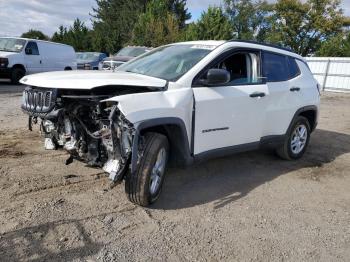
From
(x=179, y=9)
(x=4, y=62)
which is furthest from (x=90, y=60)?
(x=179, y=9)

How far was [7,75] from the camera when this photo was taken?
1664 cm

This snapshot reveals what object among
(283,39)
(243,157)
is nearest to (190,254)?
(243,157)

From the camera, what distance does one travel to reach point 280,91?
20.1ft

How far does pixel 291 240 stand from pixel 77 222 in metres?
2.15

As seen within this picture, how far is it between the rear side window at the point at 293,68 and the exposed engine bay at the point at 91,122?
123 inches

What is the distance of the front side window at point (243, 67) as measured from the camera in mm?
5508

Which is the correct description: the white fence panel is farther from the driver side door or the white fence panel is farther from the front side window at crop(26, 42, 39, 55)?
the driver side door

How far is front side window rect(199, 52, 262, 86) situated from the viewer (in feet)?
18.1

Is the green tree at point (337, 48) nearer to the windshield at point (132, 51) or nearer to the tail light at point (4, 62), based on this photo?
the windshield at point (132, 51)

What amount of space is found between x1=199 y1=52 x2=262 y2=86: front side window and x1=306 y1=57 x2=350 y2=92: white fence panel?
21.2 meters

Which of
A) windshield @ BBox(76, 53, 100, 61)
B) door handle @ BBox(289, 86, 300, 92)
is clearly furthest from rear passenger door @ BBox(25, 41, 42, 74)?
door handle @ BBox(289, 86, 300, 92)

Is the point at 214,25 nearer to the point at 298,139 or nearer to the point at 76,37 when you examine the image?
the point at 76,37

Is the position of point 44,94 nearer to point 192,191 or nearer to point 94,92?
point 94,92

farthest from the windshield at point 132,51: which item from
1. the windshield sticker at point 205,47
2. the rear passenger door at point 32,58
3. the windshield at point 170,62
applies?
the windshield sticker at point 205,47
